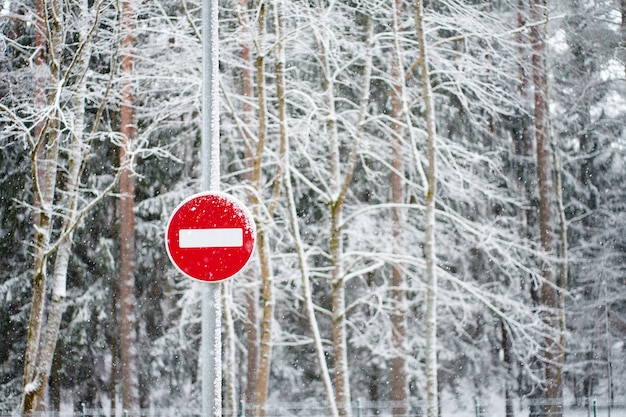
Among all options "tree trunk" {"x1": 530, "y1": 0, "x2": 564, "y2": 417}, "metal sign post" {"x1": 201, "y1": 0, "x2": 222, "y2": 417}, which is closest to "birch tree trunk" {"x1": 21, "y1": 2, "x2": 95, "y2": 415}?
"metal sign post" {"x1": 201, "y1": 0, "x2": 222, "y2": 417}

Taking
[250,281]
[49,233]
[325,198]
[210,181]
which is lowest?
[210,181]

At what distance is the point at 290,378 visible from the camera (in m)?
26.8

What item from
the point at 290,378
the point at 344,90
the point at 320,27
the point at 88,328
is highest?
the point at 344,90

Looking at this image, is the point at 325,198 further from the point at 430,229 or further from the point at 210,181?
the point at 210,181

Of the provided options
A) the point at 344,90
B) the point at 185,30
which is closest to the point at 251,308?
the point at 344,90

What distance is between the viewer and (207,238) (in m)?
5.39

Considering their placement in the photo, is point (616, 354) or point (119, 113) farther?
point (616, 354)

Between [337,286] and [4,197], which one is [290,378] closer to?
[4,197]

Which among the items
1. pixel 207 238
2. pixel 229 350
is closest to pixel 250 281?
pixel 229 350

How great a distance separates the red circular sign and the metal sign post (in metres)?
0.18

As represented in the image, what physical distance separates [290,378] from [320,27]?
15078 mm

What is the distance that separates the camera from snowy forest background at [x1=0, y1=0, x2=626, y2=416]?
558 inches

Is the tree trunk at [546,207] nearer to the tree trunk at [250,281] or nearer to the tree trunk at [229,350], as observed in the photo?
the tree trunk at [250,281]

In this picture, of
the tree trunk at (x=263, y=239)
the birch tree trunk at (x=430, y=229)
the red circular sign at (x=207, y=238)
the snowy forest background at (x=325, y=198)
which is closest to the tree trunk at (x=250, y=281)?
the snowy forest background at (x=325, y=198)
